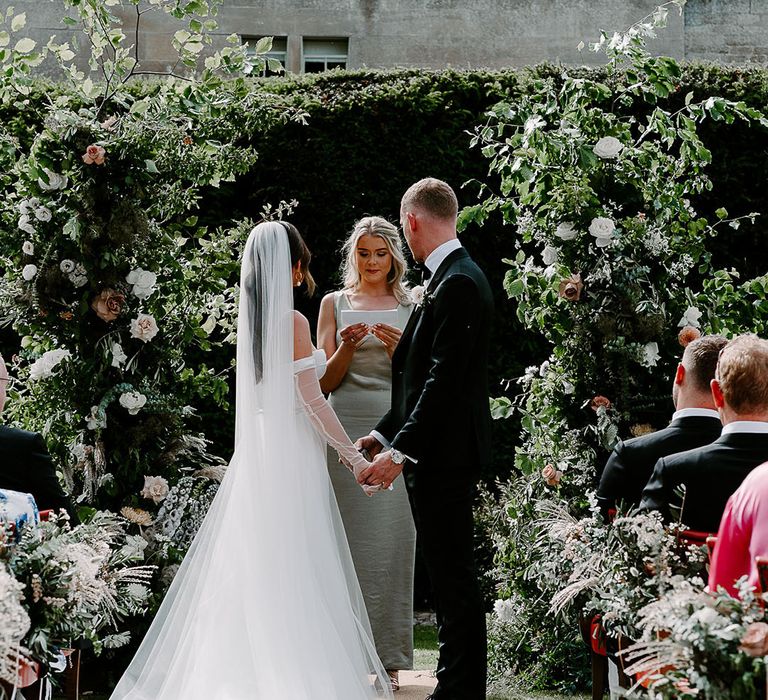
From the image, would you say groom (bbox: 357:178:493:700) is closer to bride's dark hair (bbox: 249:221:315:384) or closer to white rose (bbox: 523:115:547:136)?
bride's dark hair (bbox: 249:221:315:384)

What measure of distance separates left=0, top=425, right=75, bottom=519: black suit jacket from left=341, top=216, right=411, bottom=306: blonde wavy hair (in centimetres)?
191

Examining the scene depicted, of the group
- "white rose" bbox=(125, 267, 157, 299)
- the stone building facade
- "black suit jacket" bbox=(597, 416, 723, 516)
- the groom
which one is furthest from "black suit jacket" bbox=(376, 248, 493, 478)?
the stone building facade

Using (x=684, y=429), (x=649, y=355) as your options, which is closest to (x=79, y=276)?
(x=649, y=355)

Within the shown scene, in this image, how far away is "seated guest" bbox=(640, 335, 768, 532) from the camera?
2.86m

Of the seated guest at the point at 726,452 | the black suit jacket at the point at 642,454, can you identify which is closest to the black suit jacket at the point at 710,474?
the seated guest at the point at 726,452

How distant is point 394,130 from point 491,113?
2.25 metres

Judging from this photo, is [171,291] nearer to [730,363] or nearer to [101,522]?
[101,522]

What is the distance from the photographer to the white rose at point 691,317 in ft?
15.0

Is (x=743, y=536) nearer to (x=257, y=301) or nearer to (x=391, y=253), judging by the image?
(x=257, y=301)

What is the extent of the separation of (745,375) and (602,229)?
1748 mm

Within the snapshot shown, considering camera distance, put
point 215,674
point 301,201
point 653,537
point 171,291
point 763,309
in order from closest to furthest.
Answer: point 653,537 < point 215,674 < point 763,309 < point 171,291 < point 301,201

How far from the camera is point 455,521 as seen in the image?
3.95m

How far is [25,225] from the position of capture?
4840 millimetres

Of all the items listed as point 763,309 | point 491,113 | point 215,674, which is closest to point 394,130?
point 491,113
